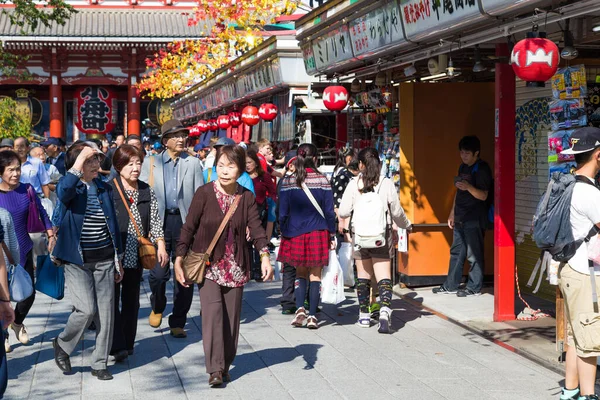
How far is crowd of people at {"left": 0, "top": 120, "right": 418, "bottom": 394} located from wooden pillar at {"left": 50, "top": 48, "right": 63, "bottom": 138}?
30256mm

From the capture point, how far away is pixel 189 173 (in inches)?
361

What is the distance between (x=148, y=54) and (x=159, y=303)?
31.2m

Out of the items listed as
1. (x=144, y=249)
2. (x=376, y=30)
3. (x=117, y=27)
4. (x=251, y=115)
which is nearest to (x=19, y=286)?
(x=144, y=249)

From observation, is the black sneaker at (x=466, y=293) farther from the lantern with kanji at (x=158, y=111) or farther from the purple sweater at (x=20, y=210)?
the lantern with kanji at (x=158, y=111)

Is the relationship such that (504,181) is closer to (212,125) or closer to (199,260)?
(199,260)

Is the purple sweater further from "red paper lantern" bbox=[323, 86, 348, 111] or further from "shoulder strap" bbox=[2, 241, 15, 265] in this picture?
"red paper lantern" bbox=[323, 86, 348, 111]

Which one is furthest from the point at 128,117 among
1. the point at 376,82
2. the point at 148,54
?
the point at 376,82

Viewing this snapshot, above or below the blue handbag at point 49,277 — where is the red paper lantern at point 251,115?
above

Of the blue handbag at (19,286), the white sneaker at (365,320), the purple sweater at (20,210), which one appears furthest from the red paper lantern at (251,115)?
the blue handbag at (19,286)

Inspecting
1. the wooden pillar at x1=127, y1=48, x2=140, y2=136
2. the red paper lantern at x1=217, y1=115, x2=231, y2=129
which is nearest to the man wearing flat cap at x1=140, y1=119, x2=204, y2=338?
the red paper lantern at x1=217, y1=115, x2=231, y2=129

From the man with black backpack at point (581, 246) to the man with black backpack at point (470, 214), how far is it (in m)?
4.64

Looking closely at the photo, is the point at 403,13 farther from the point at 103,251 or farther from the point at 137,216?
the point at 103,251

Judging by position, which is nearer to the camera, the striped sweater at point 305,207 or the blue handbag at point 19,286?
the blue handbag at point 19,286

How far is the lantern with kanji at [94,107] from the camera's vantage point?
40.3m
